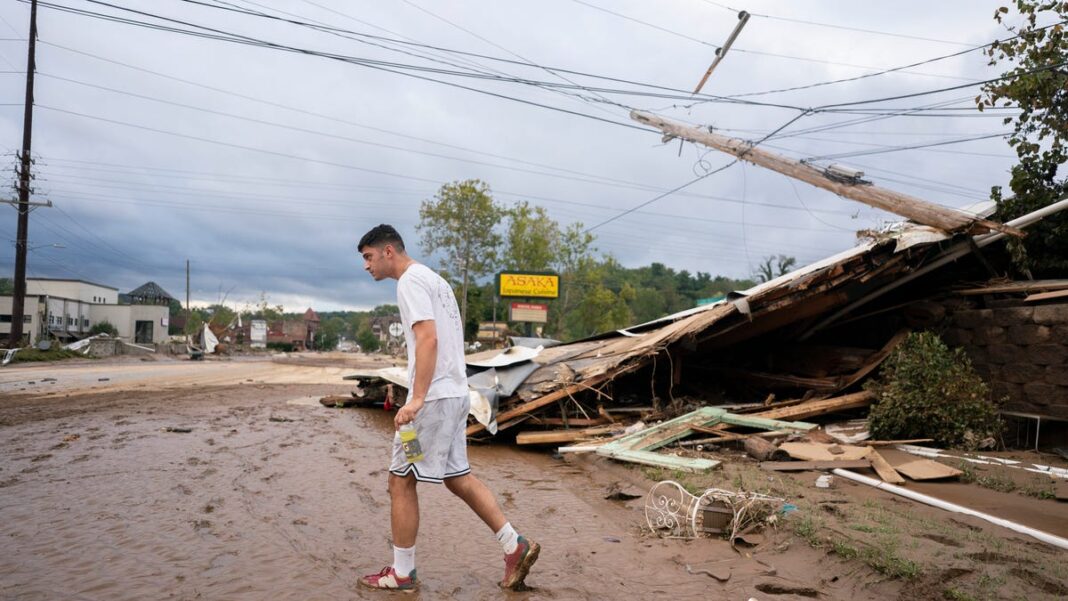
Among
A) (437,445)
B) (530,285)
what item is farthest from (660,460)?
(530,285)

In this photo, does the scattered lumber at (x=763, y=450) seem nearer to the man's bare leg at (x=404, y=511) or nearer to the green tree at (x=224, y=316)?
the man's bare leg at (x=404, y=511)

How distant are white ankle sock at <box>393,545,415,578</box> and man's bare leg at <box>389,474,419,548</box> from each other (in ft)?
0.09

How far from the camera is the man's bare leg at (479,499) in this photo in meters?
3.70

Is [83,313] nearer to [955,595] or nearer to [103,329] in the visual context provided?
[103,329]

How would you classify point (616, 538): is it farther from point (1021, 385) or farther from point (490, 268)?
point (490, 268)

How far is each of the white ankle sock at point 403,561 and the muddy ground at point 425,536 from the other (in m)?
0.19

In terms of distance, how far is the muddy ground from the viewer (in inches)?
147

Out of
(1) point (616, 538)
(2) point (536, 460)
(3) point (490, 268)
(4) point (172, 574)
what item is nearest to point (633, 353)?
(2) point (536, 460)

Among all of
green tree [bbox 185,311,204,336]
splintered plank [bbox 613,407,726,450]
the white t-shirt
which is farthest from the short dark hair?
green tree [bbox 185,311,204,336]

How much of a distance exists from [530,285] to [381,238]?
33.3m

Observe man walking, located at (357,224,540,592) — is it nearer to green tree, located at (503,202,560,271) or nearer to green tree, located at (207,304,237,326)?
green tree, located at (503,202,560,271)

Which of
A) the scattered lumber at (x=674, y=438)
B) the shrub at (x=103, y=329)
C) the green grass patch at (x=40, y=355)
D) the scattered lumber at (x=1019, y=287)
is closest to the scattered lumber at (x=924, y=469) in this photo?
the scattered lumber at (x=674, y=438)

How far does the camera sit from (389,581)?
3.62 m

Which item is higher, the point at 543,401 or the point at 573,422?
the point at 543,401
